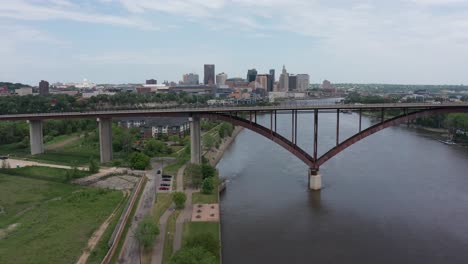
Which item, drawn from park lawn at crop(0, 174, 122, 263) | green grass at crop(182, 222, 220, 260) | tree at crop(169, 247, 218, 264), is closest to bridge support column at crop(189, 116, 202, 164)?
park lawn at crop(0, 174, 122, 263)

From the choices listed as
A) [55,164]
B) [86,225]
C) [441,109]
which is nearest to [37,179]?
[55,164]

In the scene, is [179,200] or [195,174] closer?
[179,200]

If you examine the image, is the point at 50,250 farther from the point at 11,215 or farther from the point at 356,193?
the point at 356,193

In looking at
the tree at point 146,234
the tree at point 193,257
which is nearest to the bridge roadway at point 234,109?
the tree at point 146,234

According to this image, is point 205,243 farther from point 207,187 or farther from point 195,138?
point 195,138

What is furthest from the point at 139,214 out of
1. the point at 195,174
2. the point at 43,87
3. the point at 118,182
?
the point at 43,87

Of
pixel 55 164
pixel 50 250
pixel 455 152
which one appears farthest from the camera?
pixel 455 152
